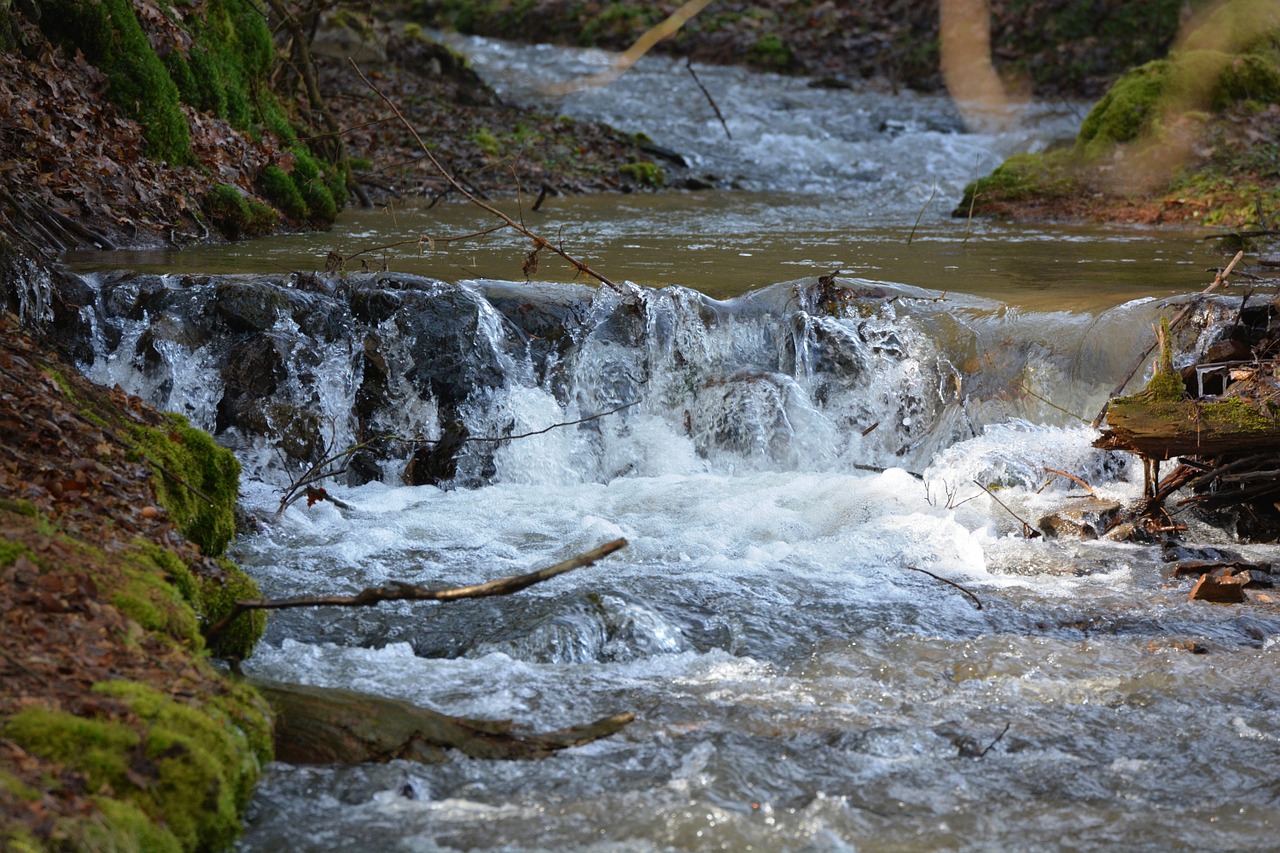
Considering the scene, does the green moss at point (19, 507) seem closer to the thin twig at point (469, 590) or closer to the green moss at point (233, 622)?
the green moss at point (233, 622)

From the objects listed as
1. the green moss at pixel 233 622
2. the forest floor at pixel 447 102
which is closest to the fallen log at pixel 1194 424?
the forest floor at pixel 447 102

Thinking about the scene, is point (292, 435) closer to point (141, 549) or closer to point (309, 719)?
point (141, 549)

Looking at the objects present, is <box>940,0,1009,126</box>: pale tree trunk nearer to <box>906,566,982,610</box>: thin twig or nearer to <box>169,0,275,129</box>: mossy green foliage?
<box>169,0,275,129</box>: mossy green foliage

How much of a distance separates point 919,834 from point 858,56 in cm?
2319

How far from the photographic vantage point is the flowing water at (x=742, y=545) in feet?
11.8

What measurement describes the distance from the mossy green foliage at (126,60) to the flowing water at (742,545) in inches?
58.2

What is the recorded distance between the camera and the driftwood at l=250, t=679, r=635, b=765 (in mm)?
3691

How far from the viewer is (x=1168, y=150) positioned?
1353 centimetres

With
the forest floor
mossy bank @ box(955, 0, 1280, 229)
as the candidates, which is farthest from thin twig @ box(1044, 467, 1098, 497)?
mossy bank @ box(955, 0, 1280, 229)

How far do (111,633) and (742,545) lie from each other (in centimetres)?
352

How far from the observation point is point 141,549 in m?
4.13

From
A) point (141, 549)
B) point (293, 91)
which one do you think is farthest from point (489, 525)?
point (293, 91)

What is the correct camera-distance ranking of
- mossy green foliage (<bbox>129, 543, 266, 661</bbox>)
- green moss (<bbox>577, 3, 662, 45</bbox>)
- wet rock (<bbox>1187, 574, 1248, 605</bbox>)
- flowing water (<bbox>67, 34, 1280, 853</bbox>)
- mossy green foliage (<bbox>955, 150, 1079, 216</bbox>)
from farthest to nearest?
green moss (<bbox>577, 3, 662, 45</bbox>) → mossy green foliage (<bbox>955, 150, 1079, 216</bbox>) → wet rock (<bbox>1187, 574, 1248, 605</bbox>) → mossy green foliage (<bbox>129, 543, 266, 661</bbox>) → flowing water (<bbox>67, 34, 1280, 853</bbox>)

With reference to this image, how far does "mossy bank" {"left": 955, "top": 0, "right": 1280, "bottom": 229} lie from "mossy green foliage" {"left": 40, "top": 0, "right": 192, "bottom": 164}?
8.35 meters
